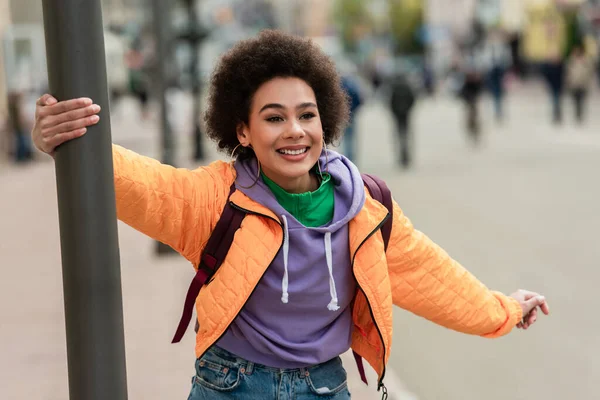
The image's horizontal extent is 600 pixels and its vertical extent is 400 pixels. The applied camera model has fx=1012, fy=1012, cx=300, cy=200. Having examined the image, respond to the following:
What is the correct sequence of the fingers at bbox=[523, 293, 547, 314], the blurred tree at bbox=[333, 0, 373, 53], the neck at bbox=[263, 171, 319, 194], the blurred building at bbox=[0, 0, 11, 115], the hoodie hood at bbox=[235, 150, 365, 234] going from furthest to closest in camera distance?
the blurred tree at bbox=[333, 0, 373, 53] → the blurred building at bbox=[0, 0, 11, 115] → the fingers at bbox=[523, 293, 547, 314] → the neck at bbox=[263, 171, 319, 194] → the hoodie hood at bbox=[235, 150, 365, 234]

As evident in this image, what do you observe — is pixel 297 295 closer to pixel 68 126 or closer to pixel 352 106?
pixel 68 126

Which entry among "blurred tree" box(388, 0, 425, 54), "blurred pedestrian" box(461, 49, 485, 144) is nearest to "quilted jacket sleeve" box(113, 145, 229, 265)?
"blurred pedestrian" box(461, 49, 485, 144)

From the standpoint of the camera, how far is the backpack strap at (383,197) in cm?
293

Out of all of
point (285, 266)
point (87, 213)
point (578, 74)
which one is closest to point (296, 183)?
point (285, 266)

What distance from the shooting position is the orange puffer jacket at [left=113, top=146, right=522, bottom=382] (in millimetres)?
2760

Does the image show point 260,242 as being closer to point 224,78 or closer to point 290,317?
point 290,317

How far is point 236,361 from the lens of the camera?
286 cm

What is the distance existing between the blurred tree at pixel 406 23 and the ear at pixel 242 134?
84459 millimetres

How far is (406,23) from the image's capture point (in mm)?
91812

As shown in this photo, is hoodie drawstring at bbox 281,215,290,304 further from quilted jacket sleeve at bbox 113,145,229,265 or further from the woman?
quilted jacket sleeve at bbox 113,145,229,265

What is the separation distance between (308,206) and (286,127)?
238 mm

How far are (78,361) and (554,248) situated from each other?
7593 millimetres

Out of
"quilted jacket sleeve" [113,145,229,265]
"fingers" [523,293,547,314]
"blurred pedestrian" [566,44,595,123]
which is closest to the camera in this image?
"quilted jacket sleeve" [113,145,229,265]

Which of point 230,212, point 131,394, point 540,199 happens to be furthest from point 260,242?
point 540,199
